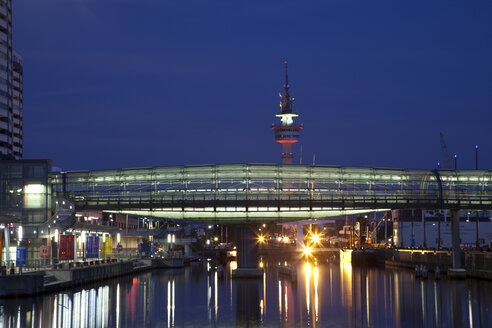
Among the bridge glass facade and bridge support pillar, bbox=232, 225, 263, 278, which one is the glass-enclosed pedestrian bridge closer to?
bridge support pillar, bbox=232, 225, 263, 278

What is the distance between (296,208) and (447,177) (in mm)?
20149

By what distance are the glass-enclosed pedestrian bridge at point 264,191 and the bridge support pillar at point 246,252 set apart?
169cm

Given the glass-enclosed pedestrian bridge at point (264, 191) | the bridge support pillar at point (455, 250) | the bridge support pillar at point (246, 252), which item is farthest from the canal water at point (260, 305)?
the glass-enclosed pedestrian bridge at point (264, 191)

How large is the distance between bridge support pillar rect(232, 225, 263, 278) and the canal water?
5.17 metres

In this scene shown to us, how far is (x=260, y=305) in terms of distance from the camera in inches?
2451

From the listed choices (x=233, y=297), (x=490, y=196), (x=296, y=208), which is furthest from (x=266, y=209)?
(x=490, y=196)

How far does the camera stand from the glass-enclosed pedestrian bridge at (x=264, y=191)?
8819 cm

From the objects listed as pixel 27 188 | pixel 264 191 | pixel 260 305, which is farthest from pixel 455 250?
pixel 27 188

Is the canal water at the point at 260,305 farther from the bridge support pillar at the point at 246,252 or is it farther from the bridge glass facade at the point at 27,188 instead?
the bridge glass facade at the point at 27,188

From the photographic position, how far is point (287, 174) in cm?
9144

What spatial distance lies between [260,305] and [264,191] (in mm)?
30466

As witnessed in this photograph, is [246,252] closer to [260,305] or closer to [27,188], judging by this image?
[27,188]

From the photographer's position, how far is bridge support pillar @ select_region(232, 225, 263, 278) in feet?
305

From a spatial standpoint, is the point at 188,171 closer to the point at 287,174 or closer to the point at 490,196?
the point at 287,174
